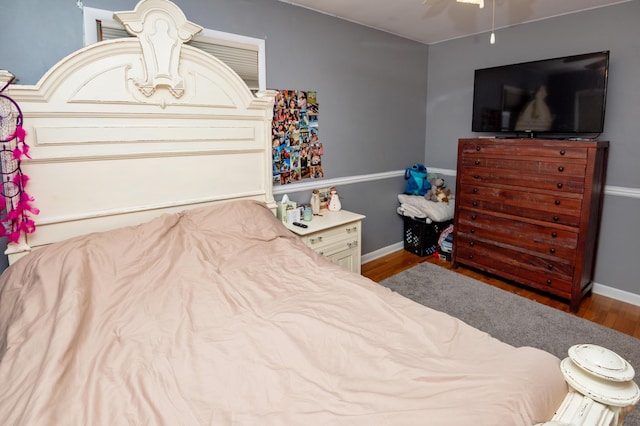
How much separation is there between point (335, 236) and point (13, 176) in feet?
6.51

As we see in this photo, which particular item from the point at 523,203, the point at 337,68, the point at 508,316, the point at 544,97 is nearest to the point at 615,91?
the point at 544,97

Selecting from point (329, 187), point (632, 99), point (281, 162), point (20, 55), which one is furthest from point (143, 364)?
point (632, 99)

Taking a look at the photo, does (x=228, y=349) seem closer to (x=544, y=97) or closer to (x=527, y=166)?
(x=527, y=166)

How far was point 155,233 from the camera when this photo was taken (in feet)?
6.31

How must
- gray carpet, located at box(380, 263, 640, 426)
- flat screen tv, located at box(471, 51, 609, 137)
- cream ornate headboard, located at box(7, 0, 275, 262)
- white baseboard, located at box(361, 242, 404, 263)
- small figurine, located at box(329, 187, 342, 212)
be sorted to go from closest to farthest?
1. cream ornate headboard, located at box(7, 0, 275, 262)
2. gray carpet, located at box(380, 263, 640, 426)
3. flat screen tv, located at box(471, 51, 609, 137)
4. small figurine, located at box(329, 187, 342, 212)
5. white baseboard, located at box(361, 242, 404, 263)

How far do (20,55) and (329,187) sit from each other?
2295 millimetres

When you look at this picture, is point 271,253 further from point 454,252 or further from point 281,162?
point 454,252

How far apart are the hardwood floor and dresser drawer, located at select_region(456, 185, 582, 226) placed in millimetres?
667

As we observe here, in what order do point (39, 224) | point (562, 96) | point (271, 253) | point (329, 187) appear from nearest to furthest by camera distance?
point (39, 224), point (271, 253), point (562, 96), point (329, 187)

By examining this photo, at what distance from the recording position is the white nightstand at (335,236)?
2.67 m

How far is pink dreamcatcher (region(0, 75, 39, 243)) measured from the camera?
5.65 ft

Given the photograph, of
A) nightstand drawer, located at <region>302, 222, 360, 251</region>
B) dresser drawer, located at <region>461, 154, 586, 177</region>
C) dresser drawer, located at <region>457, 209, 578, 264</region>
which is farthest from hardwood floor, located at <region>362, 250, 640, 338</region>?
dresser drawer, located at <region>461, 154, 586, 177</region>

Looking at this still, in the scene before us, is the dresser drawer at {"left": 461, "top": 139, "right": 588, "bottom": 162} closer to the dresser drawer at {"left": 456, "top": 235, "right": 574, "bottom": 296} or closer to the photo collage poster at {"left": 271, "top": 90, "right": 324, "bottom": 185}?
the dresser drawer at {"left": 456, "top": 235, "right": 574, "bottom": 296}

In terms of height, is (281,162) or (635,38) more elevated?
(635,38)
